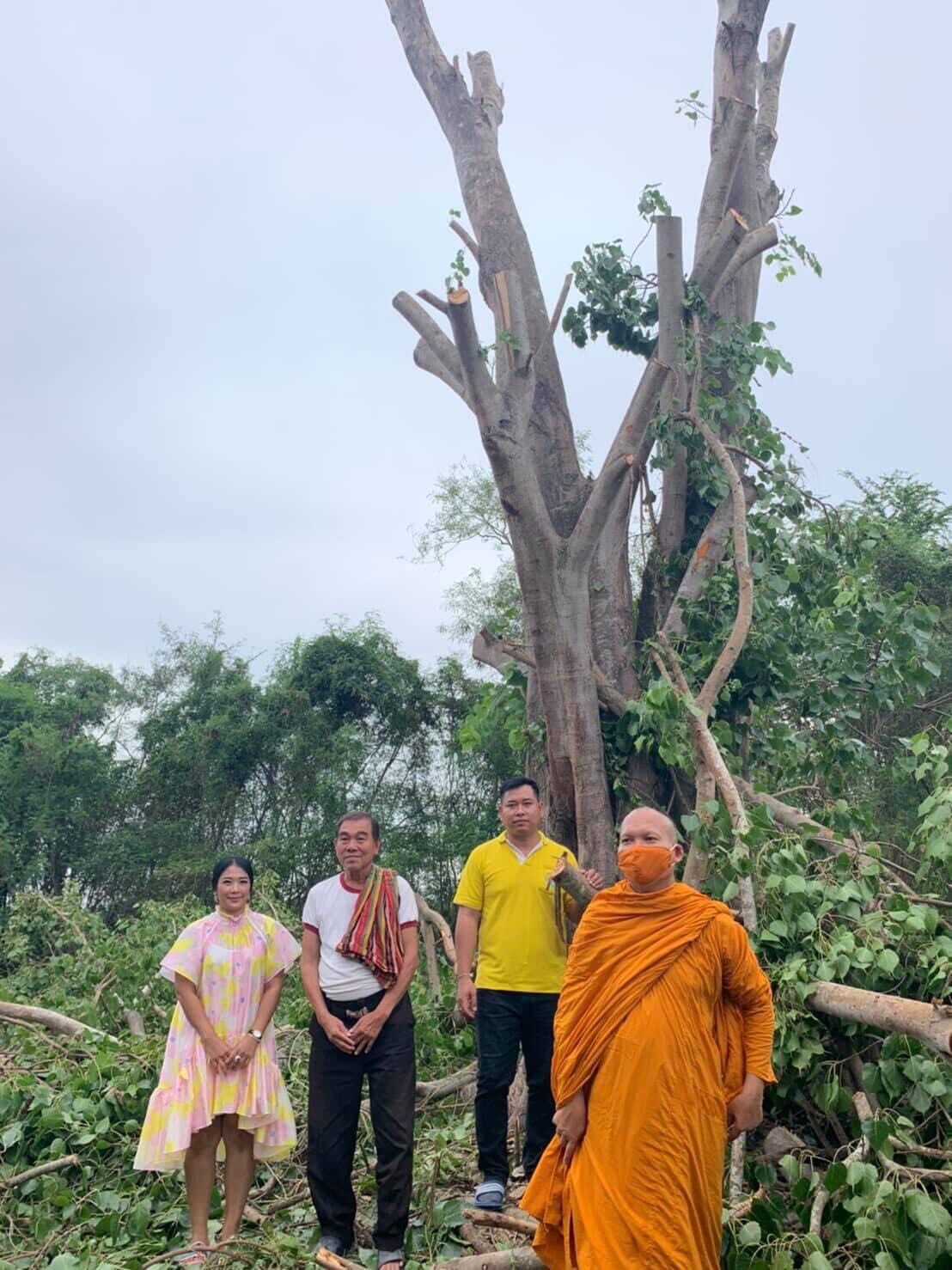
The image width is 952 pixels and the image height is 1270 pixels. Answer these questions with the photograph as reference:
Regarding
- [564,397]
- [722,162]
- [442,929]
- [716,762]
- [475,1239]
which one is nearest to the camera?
[475,1239]

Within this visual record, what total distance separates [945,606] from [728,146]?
25.3ft

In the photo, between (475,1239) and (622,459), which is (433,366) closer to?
(622,459)

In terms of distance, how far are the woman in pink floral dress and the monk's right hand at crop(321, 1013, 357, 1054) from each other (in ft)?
1.16

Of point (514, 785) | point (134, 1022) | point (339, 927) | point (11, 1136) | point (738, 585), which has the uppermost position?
point (738, 585)

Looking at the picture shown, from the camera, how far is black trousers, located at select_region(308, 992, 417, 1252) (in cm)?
369

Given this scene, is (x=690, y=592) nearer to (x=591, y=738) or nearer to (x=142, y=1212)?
(x=591, y=738)

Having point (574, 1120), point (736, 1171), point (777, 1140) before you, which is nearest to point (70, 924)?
point (777, 1140)

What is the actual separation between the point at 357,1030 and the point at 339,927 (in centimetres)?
36

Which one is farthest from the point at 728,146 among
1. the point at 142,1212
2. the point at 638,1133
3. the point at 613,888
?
the point at 142,1212

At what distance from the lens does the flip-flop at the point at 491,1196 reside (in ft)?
12.1

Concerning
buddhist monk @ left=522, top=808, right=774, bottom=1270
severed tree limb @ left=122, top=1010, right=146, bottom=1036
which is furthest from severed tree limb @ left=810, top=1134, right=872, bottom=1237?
severed tree limb @ left=122, top=1010, right=146, bottom=1036

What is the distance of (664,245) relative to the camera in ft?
19.1

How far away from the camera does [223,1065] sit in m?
3.87

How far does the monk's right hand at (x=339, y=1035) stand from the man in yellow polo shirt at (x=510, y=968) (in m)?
0.48
